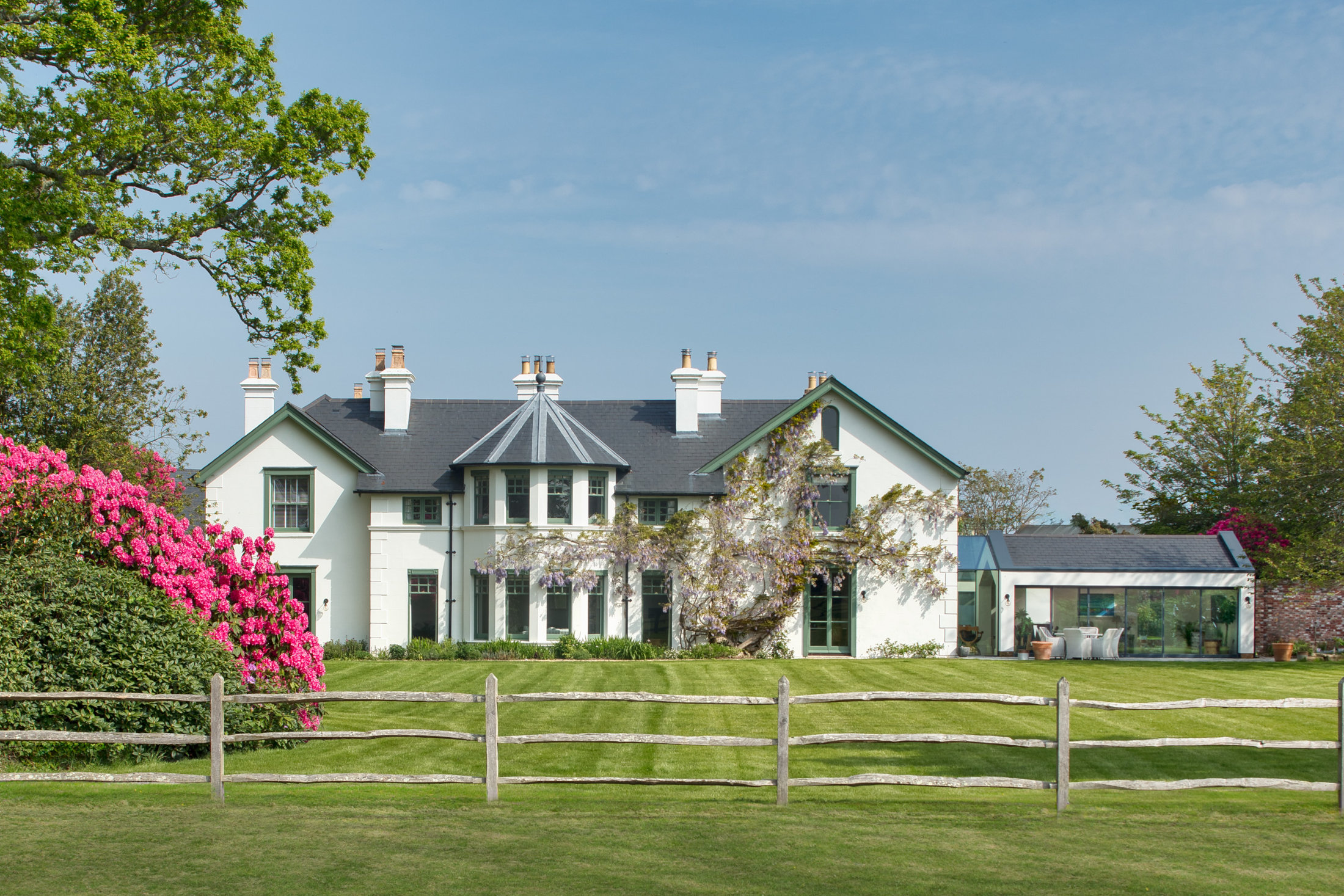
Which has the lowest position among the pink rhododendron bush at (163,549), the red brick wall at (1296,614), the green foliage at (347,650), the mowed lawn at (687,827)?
the green foliage at (347,650)

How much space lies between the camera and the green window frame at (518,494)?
3038 centimetres

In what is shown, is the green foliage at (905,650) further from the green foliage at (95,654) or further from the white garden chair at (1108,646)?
the green foliage at (95,654)

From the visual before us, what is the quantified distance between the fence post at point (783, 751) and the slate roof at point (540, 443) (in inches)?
782

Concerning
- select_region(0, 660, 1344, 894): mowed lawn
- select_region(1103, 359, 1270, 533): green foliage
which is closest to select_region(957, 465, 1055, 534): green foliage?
select_region(1103, 359, 1270, 533): green foliage

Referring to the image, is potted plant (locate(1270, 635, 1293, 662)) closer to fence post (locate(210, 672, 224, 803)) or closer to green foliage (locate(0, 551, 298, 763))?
green foliage (locate(0, 551, 298, 763))

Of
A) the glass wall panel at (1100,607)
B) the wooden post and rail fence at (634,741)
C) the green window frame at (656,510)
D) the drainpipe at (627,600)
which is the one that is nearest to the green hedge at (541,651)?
the drainpipe at (627,600)

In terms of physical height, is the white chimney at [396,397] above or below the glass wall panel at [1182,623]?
above

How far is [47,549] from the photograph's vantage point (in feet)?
44.6

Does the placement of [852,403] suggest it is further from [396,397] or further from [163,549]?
[163,549]

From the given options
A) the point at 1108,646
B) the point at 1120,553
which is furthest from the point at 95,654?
the point at 1120,553

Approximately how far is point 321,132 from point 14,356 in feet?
21.7

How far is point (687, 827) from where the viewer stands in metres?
9.73

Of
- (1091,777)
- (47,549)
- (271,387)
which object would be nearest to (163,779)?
(47,549)

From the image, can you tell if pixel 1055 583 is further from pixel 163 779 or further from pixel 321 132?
pixel 163 779
